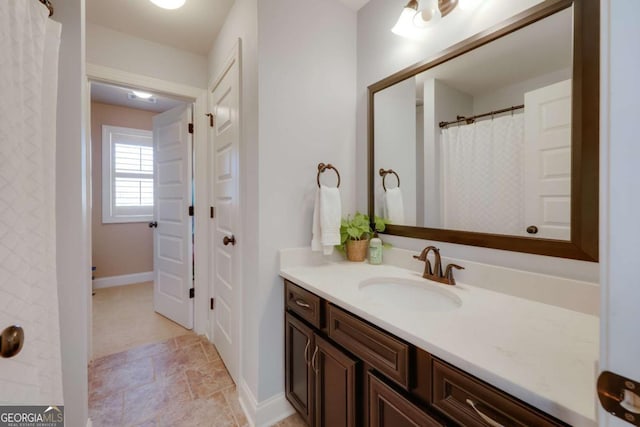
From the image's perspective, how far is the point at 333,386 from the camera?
3.56 feet

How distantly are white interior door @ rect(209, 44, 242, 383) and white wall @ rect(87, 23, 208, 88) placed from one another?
30 cm

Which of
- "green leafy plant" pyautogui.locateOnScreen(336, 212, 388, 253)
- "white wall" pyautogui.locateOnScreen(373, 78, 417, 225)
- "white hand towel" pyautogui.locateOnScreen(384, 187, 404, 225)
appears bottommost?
"green leafy plant" pyautogui.locateOnScreen(336, 212, 388, 253)

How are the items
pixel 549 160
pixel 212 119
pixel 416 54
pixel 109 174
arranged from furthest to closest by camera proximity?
pixel 109 174
pixel 212 119
pixel 416 54
pixel 549 160

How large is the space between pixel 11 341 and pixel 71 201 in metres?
0.69

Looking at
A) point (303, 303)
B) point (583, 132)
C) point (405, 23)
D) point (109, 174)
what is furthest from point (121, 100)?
point (583, 132)

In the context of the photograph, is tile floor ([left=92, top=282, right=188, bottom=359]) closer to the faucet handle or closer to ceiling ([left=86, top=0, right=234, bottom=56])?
the faucet handle

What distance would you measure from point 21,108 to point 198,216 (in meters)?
1.72

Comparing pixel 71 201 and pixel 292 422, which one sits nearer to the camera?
pixel 71 201

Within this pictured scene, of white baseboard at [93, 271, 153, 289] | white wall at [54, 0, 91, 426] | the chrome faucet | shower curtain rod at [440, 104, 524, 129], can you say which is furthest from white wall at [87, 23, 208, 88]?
white baseboard at [93, 271, 153, 289]

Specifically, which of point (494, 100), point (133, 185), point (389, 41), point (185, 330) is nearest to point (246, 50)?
point (389, 41)

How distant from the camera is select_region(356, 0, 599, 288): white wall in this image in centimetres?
99

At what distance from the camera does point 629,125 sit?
1.18 ft

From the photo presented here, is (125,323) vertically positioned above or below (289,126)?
below

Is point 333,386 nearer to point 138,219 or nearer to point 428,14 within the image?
point 428,14
